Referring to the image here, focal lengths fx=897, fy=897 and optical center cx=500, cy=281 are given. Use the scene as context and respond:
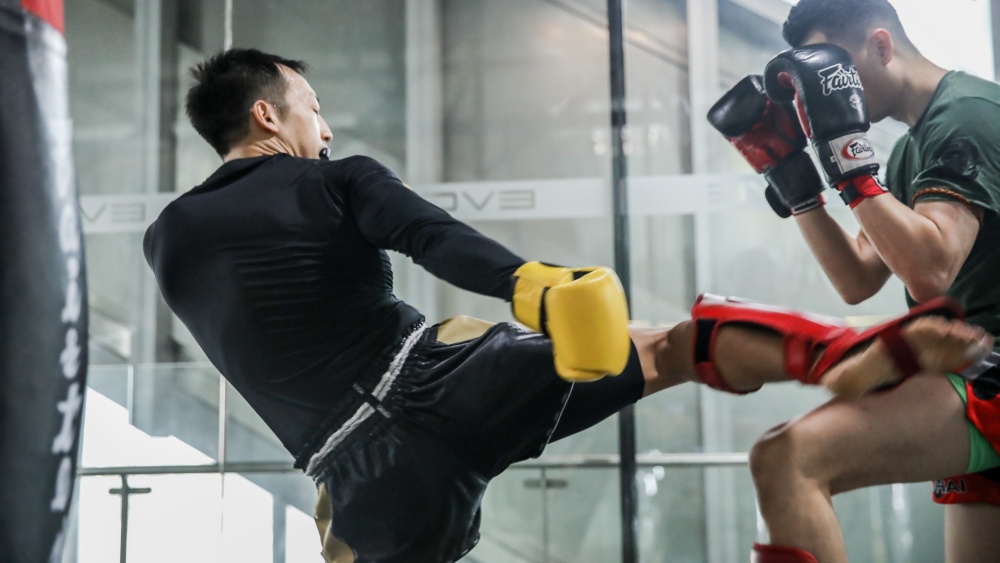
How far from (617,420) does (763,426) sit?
0.52 meters

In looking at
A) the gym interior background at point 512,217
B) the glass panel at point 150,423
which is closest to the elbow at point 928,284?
the gym interior background at point 512,217

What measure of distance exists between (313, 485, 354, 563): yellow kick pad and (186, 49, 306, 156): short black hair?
65 cm

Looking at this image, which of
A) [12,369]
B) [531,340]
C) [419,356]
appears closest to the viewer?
[12,369]

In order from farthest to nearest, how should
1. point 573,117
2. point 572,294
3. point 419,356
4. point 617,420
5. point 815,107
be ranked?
point 573,117 < point 617,420 < point 815,107 < point 419,356 < point 572,294

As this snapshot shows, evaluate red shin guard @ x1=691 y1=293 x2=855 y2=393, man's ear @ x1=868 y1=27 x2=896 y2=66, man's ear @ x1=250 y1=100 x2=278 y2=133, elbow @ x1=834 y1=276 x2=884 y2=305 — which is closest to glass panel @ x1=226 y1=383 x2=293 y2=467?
man's ear @ x1=250 y1=100 x2=278 y2=133

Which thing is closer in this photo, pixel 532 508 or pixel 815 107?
pixel 815 107

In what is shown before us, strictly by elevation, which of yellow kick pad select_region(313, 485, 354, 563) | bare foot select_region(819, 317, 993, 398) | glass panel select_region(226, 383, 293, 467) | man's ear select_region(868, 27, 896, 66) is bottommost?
glass panel select_region(226, 383, 293, 467)

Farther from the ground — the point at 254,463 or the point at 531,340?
the point at 531,340

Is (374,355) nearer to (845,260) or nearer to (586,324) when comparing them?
(586,324)

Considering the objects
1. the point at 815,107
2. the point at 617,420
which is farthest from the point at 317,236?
the point at 617,420

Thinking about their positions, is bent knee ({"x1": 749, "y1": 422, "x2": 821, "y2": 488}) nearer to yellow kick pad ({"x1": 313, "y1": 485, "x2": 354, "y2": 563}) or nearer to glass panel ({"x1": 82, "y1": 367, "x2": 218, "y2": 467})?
yellow kick pad ({"x1": 313, "y1": 485, "x2": 354, "y2": 563})

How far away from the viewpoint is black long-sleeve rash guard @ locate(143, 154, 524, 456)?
4.37ft

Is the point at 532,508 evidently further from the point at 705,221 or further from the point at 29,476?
the point at 29,476

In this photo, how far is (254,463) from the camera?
3271 millimetres
